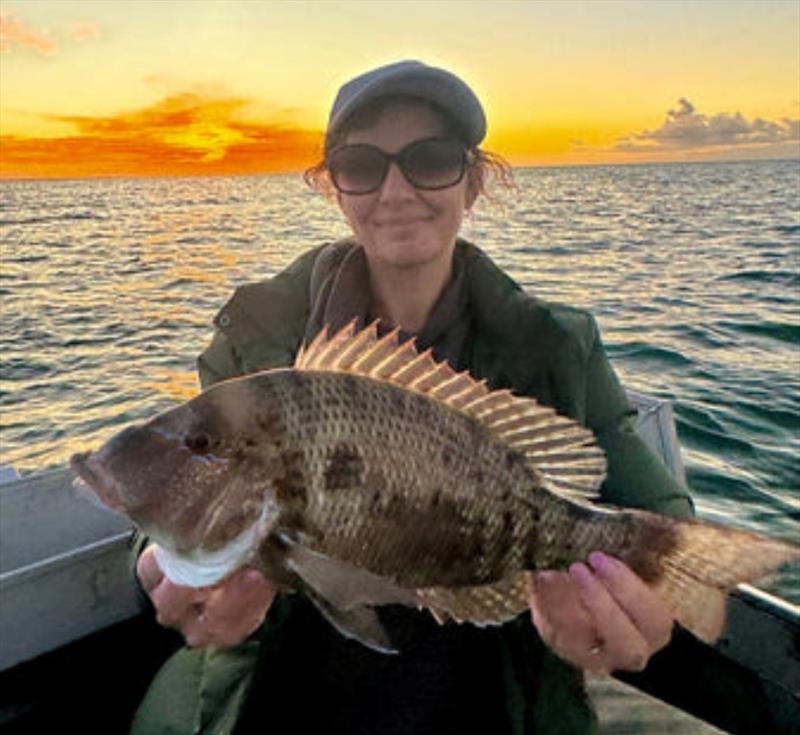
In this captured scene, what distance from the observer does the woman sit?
10.8 ft

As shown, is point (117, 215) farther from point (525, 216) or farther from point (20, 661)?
point (20, 661)

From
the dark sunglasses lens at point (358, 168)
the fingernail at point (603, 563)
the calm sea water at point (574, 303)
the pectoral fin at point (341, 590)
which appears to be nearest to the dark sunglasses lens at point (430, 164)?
the dark sunglasses lens at point (358, 168)

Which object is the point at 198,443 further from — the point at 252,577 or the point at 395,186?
the point at 395,186

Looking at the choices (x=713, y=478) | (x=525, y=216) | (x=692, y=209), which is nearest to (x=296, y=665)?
(x=713, y=478)

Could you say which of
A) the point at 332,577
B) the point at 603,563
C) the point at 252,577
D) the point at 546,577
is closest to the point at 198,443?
the point at 252,577

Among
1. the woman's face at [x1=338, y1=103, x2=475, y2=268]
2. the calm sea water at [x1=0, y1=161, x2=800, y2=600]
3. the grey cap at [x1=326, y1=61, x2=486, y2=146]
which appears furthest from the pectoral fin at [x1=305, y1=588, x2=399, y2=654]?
the calm sea water at [x1=0, y1=161, x2=800, y2=600]

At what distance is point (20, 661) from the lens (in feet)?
13.2

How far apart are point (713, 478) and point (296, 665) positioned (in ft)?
22.6

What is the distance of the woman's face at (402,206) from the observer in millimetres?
3709

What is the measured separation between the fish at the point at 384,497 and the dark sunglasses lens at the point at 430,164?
3.88 feet

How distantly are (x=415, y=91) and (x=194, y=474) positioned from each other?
6.38 ft

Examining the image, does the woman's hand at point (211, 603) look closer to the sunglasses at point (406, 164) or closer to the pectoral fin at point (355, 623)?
the pectoral fin at point (355, 623)

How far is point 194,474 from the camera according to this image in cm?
254

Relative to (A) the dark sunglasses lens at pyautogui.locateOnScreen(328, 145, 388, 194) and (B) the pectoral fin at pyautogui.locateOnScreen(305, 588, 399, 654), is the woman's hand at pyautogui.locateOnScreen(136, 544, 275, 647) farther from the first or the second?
(A) the dark sunglasses lens at pyautogui.locateOnScreen(328, 145, 388, 194)
